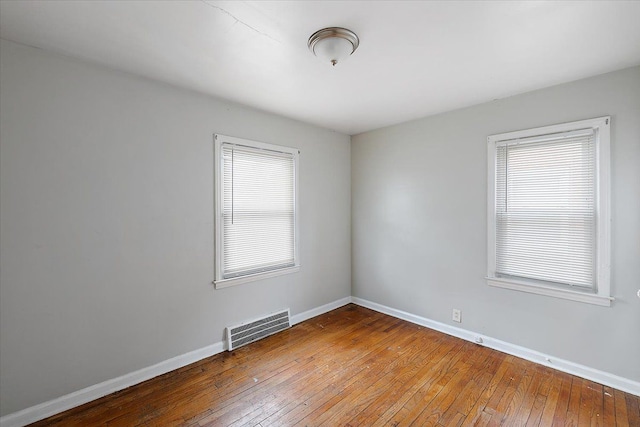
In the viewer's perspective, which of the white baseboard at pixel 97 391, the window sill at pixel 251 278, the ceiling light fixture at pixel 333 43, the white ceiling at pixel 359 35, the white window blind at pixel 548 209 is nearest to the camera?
the white ceiling at pixel 359 35

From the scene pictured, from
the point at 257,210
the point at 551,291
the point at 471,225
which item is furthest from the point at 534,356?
the point at 257,210

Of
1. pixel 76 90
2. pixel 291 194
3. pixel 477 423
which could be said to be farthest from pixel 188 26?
pixel 477 423

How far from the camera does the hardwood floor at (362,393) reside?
6.27ft

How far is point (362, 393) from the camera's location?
218 centimetres

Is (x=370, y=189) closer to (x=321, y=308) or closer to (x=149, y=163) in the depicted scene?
(x=321, y=308)

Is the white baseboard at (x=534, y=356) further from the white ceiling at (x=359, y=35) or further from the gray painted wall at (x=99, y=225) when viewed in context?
the white ceiling at (x=359, y=35)

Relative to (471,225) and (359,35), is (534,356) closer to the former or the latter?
(471,225)

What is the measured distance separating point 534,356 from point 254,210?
3138 millimetres

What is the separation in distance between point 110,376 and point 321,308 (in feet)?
7.72

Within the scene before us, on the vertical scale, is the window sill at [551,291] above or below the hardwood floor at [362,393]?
above

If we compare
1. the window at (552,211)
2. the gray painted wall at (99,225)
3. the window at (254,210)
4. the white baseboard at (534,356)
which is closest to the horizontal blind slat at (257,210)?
the window at (254,210)

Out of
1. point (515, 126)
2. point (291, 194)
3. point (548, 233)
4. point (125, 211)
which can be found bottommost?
point (548, 233)

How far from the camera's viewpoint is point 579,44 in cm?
188

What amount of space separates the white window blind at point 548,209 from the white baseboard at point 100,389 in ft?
10.3
